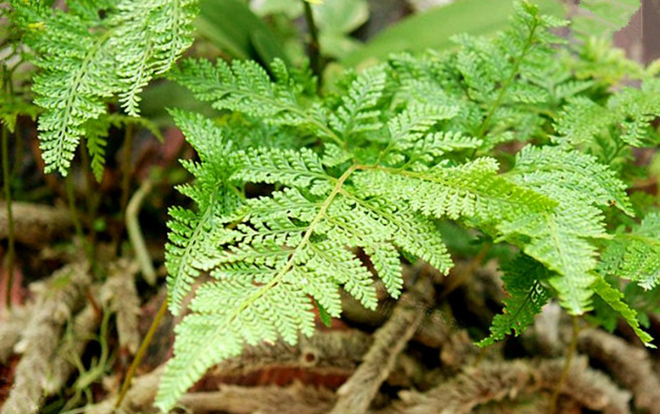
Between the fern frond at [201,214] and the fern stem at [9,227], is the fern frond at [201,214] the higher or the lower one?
the higher one

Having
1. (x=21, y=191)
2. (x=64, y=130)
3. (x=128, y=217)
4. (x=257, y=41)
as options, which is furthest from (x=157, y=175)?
(x=64, y=130)

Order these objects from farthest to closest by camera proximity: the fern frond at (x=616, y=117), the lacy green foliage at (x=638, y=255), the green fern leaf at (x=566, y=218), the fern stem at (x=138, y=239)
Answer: the fern stem at (x=138, y=239)
the fern frond at (x=616, y=117)
the lacy green foliage at (x=638, y=255)
the green fern leaf at (x=566, y=218)

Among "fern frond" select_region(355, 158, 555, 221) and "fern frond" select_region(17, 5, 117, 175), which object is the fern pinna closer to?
"fern frond" select_region(355, 158, 555, 221)

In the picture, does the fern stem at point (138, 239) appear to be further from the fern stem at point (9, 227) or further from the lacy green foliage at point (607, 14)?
the lacy green foliage at point (607, 14)

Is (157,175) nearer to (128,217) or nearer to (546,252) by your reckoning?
(128,217)

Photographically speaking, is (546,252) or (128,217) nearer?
(546,252)

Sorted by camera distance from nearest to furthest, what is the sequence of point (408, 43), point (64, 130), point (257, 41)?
point (64, 130) → point (257, 41) → point (408, 43)

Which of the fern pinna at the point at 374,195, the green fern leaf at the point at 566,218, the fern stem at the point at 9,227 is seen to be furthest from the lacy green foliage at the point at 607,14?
the fern stem at the point at 9,227

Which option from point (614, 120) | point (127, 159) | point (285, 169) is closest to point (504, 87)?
point (614, 120)
